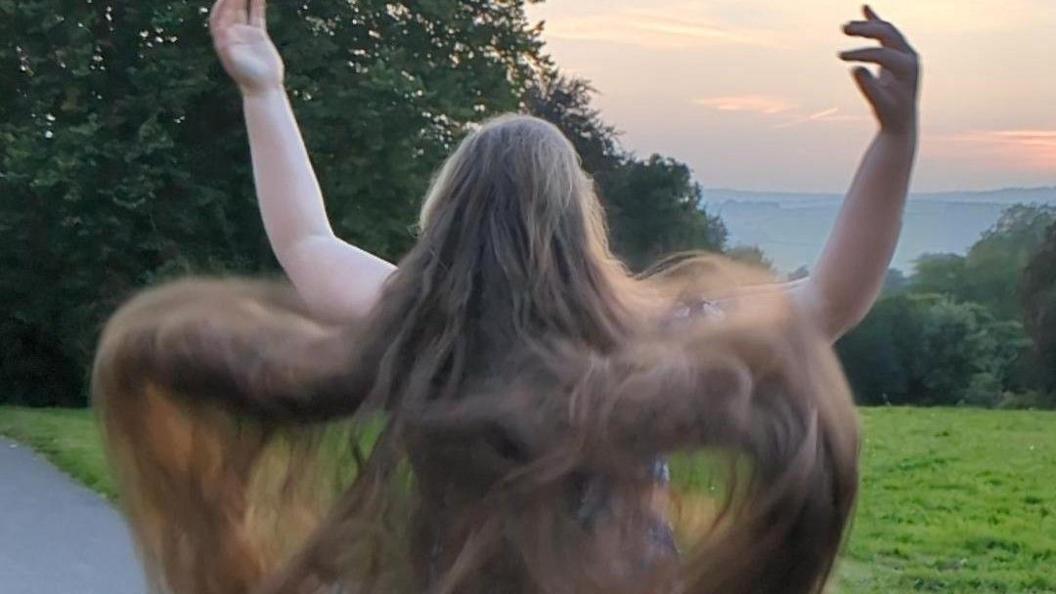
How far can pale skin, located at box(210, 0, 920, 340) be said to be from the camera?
1710 millimetres

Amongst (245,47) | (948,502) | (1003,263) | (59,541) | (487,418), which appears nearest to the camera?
(487,418)

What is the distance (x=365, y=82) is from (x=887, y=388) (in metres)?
7.50

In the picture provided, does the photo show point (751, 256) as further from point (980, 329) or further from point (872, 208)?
point (980, 329)

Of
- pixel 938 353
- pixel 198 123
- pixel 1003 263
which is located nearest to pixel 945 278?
pixel 938 353

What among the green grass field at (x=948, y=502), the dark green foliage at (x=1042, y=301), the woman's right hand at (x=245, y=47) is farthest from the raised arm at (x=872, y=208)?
the dark green foliage at (x=1042, y=301)

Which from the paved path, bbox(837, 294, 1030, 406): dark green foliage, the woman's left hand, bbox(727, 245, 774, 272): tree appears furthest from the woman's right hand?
bbox(837, 294, 1030, 406): dark green foliage

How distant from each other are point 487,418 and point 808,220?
2061mm

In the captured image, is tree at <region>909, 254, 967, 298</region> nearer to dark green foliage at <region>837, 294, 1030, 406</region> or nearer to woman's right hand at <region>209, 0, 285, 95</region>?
dark green foliage at <region>837, 294, 1030, 406</region>

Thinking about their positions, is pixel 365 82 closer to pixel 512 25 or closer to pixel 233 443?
pixel 512 25

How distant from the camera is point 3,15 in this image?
21219 mm

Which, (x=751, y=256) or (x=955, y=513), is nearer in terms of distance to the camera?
(x=751, y=256)

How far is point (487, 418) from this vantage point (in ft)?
5.58

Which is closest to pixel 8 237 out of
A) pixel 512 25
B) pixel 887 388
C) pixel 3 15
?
pixel 3 15

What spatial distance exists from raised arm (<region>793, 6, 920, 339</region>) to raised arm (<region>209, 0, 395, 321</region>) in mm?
570
